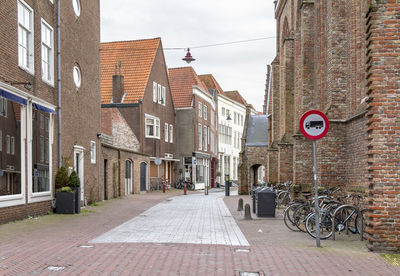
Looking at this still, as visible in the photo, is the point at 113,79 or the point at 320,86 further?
the point at 113,79

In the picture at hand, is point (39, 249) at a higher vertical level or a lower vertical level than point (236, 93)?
lower

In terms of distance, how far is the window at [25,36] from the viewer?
13.6 m

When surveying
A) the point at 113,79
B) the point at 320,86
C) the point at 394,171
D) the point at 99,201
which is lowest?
the point at 99,201

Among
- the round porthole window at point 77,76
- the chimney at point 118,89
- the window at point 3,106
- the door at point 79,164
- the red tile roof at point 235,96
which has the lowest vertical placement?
the door at point 79,164

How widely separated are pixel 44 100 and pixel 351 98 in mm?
9381

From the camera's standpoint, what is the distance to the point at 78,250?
839 centimetres

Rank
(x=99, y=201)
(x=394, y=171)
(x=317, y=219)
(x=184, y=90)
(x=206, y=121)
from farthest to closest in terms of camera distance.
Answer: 1. (x=206, y=121)
2. (x=184, y=90)
3. (x=99, y=201)
4. (x=317, y=219)
5. (x=394, y=171)

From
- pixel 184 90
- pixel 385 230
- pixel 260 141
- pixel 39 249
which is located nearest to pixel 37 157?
pixel 39 249

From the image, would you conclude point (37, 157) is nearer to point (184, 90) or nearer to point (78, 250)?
point (78, 250)

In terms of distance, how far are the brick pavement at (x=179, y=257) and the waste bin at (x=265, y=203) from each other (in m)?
4.44

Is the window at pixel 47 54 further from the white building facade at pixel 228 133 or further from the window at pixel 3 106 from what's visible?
→ the white building facade at pixel 228 133

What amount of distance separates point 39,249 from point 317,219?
16.8 feet

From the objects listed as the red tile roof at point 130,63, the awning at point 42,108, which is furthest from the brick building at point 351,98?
the red tile roof at point 130,63

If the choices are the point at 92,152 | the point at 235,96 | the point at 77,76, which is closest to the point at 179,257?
the point at 77,76
